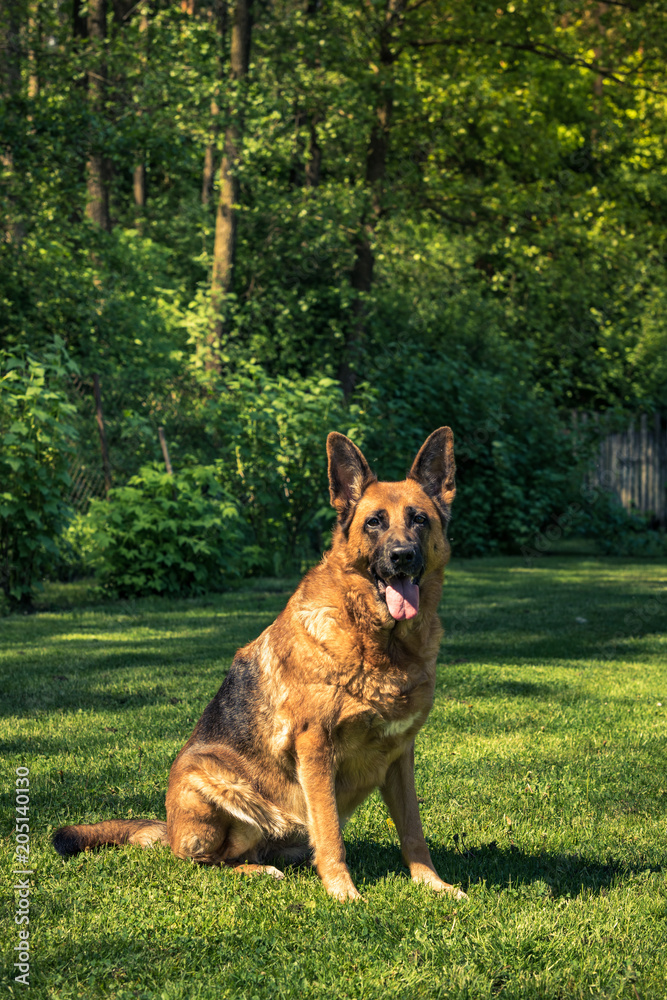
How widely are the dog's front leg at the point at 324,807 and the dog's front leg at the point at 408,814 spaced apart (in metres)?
0.33

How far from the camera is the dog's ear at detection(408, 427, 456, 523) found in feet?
13.3

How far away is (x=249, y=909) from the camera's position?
11.7 ft

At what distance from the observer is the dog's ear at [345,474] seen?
398 cm

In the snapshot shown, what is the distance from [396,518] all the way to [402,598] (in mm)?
325

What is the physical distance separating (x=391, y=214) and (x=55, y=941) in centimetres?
1937

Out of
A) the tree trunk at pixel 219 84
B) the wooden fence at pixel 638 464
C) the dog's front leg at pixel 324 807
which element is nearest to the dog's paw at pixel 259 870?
the dog's front leg at pixel 324 807

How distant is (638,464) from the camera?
20281 millimetres

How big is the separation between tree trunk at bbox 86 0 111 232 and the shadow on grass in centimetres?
1251

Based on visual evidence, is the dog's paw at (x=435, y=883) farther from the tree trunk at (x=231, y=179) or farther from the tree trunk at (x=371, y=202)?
the tree trunk at (x=371, y=202)

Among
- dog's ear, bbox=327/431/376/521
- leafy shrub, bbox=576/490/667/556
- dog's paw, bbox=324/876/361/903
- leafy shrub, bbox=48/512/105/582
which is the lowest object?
leafy shrub, bbox=576/490/667/556

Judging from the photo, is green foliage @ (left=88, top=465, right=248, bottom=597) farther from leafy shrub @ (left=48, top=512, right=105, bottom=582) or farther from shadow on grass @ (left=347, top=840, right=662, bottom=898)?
shadow on grass @ (left=347, top=840, right=662, bottom=898)

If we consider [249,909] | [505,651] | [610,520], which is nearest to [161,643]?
[505,651]

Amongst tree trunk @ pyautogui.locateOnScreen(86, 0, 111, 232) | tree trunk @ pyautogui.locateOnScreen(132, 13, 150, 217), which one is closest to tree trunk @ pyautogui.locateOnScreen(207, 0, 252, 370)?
tree trunk @ pyautogui.locateOnScreen(132, 13, 150, 217)

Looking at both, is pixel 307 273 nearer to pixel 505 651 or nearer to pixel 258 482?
pixel 258 482
